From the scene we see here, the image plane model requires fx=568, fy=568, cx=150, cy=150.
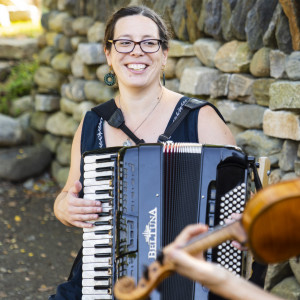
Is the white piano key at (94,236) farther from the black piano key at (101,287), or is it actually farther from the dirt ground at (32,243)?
the dirt ground at (32,243)

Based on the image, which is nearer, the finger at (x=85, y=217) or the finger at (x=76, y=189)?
the finger at (x=85, y=217)

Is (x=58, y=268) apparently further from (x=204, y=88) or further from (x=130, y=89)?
(x=130, y=89)

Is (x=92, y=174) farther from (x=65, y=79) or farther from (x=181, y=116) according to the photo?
(x=65, y=79)

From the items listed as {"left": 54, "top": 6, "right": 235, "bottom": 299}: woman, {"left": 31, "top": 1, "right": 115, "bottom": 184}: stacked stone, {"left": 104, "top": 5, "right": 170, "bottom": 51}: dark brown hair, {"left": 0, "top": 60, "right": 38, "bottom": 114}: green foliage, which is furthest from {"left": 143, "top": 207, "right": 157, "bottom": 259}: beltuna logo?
{"left": 0, "top": 60, "right": 38, "bottom": 114}: green foliage

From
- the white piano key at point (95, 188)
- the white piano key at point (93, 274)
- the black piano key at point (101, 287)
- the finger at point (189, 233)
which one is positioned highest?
the finger at point (189, 233)

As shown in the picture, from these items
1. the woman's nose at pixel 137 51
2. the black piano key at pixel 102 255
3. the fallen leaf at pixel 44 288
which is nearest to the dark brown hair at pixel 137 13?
the woman's nose at pixel 137 51

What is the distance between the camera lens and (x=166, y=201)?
2.15 m

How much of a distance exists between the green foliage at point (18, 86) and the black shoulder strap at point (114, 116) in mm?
4301

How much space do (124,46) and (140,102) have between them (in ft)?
0.90

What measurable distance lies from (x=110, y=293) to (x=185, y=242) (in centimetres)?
103

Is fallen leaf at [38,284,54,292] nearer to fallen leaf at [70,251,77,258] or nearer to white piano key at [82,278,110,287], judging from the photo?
fallen leaf at [70,251,77,258]

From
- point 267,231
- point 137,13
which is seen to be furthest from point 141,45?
point 267,231

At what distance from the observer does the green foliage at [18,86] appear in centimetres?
696

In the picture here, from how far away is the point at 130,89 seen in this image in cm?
265
